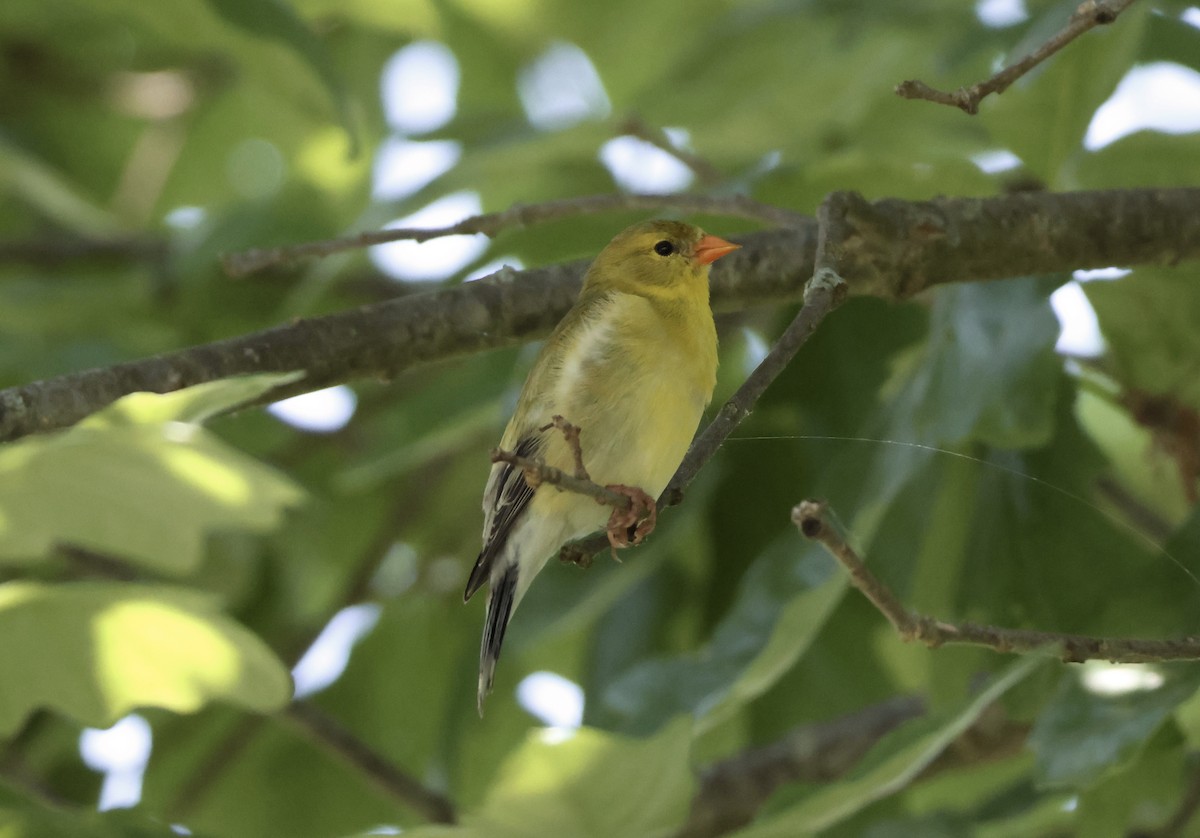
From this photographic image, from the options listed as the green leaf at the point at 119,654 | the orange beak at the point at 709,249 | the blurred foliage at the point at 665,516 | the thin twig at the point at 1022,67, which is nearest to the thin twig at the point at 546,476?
the blurred foliage at the point at 665,516

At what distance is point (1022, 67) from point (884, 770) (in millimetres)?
1163

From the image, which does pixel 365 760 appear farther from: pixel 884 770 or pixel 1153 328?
pixel 1153 328

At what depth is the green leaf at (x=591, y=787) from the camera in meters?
2.03

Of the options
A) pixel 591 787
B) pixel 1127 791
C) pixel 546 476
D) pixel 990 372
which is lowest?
pixel 591 787

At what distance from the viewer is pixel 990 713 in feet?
11.8

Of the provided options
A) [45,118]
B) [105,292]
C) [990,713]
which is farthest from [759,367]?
[45,118]

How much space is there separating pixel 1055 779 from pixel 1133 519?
166 centimetres

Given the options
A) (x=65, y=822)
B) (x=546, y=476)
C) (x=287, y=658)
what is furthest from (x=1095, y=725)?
(x=287, y=658)

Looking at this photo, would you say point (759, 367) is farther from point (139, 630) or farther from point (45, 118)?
point (45, 118)

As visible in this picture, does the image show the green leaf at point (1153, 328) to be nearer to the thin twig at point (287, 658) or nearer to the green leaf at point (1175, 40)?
the green leaf at point (1175, 40)

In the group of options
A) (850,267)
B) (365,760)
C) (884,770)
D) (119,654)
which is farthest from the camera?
(365,760)

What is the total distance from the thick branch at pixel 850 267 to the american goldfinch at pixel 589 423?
8.0 inches

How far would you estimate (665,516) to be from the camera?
12.6 ft

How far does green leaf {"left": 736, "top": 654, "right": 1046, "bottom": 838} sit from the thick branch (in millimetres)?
797
